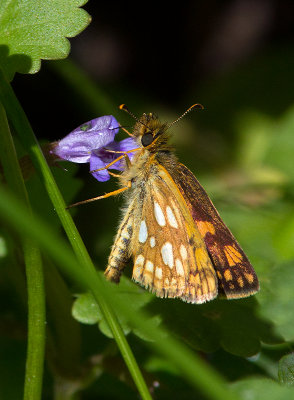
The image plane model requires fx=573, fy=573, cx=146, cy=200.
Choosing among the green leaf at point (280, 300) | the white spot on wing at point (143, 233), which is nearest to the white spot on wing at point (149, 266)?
the white spot on wing at point (143, 233)

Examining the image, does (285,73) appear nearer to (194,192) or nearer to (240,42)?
(240,42)

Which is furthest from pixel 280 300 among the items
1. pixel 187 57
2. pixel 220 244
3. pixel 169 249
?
pixel 187 57

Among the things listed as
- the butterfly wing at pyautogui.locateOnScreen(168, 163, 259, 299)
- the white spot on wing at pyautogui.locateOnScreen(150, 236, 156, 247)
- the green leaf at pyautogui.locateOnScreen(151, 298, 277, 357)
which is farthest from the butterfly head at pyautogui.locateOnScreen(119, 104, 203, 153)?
the green leaf at pyautogui.locateOnScreen(151, 298, 277, 357)

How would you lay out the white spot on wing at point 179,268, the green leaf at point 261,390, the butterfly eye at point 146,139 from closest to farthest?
the green leaf at point 261,390
the white spot on wing at point 179,268
the butterfly eye at point 146,139

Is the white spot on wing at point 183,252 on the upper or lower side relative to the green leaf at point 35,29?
lower

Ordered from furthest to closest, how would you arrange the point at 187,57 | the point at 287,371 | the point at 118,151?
the point at 187,57 → the point at 118,151 → the point at 287,371

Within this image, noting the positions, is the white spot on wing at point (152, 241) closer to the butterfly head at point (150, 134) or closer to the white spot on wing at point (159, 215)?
the white spot on wing at point (159, 215)

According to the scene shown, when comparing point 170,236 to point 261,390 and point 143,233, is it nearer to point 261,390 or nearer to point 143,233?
point 143,233

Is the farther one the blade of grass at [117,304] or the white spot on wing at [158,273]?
the white spot on wing at [158,273]

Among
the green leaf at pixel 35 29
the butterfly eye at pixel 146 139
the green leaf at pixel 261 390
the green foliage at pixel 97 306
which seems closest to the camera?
the green foliage at pixel 97 306
